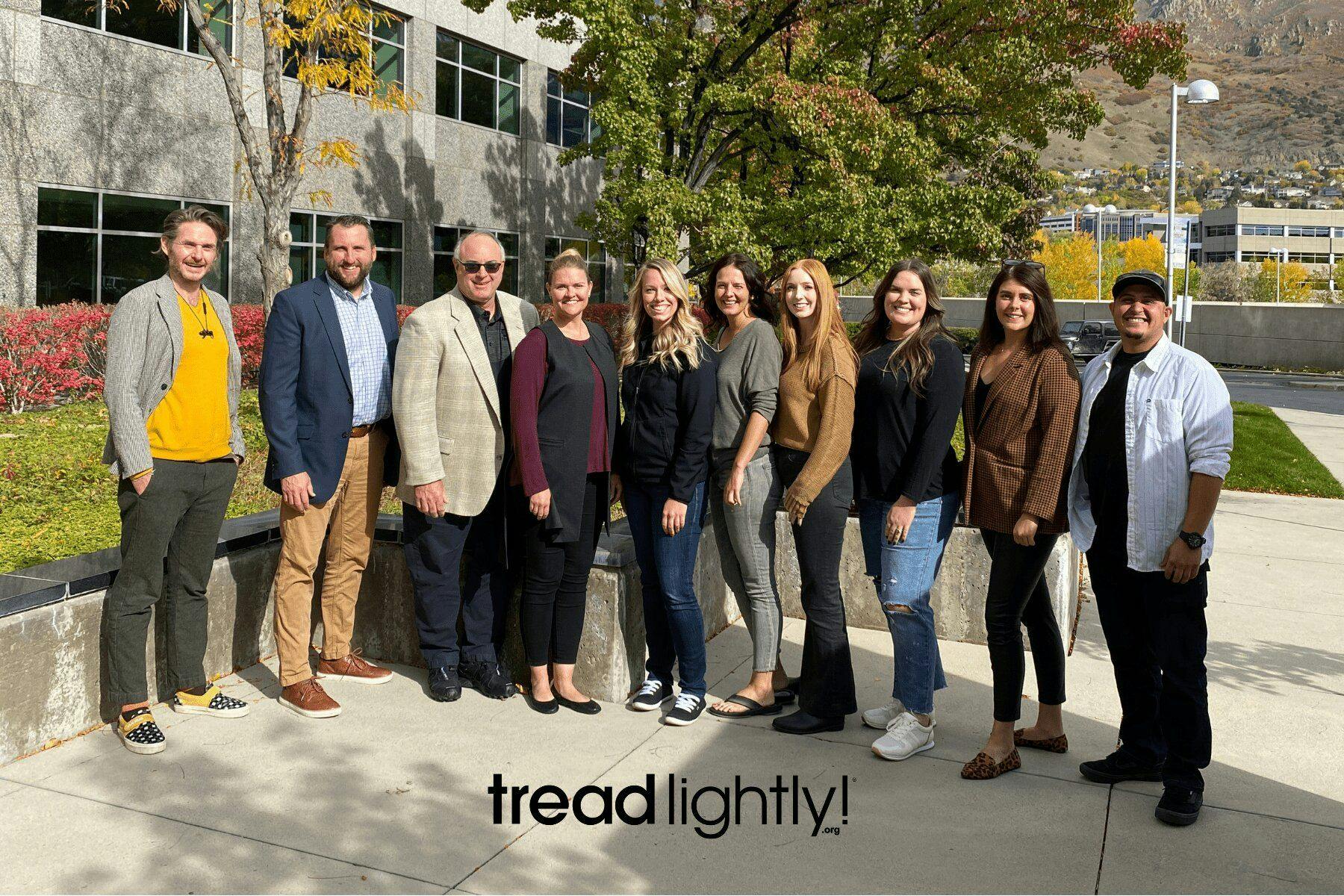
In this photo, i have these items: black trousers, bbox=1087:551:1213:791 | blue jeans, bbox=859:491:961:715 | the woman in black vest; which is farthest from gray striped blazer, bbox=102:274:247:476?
black trousers, bbox=1087:551:1213:791

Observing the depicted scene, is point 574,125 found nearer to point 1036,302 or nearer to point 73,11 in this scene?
point 73,11

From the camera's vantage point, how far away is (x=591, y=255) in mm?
28797

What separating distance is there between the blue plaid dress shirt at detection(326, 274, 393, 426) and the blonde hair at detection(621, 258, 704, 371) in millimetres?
1103

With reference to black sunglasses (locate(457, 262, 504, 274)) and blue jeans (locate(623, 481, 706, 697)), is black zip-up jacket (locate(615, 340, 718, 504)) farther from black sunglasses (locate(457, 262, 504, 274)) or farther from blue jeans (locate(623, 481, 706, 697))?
black sunglasses (locate(457, 262, 504, 274))

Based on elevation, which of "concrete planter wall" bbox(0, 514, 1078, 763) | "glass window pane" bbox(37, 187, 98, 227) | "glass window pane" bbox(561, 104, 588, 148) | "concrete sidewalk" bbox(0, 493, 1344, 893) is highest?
"glass window pane" bbox(561, 104, 588, 148)

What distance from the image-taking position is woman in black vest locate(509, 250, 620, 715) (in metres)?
4.91

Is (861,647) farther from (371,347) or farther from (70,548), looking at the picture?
(70,548)

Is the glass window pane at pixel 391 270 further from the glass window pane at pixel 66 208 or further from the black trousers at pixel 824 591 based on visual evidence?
the black trousers at pixel 824 591

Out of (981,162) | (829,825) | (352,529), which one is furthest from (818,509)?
(981,162)

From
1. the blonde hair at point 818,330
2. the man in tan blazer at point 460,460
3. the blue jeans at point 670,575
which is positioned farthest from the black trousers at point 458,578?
Result: the blonde hair at point 818,330

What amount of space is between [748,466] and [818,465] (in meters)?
0.36

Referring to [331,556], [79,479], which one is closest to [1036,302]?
[331,556]

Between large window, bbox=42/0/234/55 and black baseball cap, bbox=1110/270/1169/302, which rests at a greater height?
large window, bbox=42/0/234/55

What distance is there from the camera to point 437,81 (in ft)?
77.6
